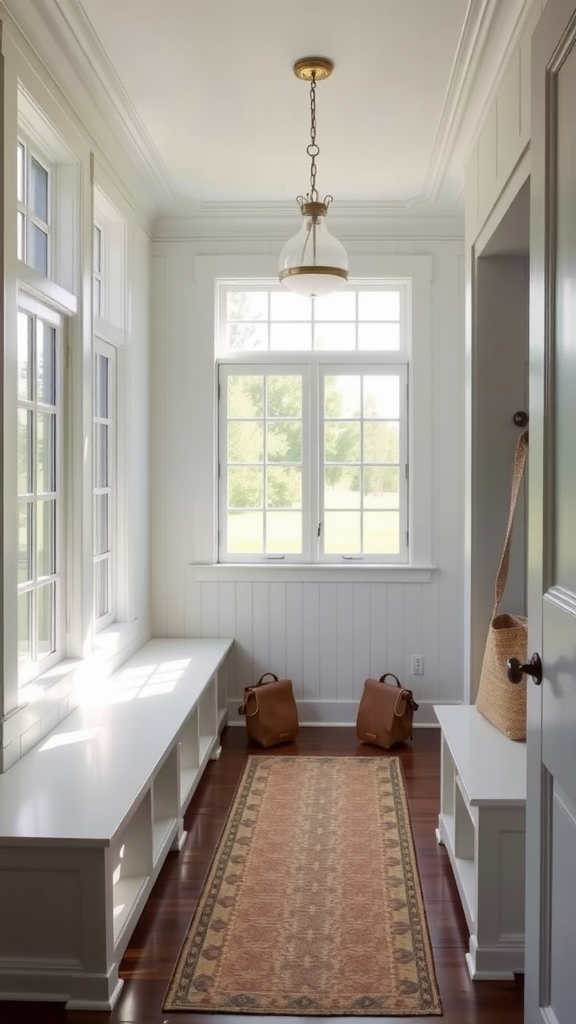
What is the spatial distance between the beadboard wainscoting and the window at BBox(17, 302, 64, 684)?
162 centimetres

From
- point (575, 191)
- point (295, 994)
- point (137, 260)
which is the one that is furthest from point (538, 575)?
point (137, 260)

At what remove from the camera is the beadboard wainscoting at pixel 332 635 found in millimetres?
4762

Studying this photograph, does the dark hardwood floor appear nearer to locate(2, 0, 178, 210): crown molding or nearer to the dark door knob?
the dark door knob

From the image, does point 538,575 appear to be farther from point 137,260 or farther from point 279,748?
point 137,260

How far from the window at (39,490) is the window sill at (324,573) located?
5.23ft

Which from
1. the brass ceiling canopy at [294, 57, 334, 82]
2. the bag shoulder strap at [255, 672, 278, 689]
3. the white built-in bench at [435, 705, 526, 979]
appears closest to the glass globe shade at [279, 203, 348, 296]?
the brass ceiling canopy at [294, 57, 334, 82]

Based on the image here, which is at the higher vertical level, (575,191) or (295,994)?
(575,191)

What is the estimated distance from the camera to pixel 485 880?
2344 millimetres

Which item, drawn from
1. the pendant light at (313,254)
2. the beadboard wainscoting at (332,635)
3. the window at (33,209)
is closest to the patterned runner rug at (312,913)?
the beadboard wainscoting at (332,635)

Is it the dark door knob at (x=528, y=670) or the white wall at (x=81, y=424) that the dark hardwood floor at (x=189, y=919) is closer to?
the white wall at (x=81, y=424)

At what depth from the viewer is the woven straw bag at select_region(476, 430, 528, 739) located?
9.53ft

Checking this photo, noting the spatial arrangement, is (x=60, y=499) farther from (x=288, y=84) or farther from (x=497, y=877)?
(x=497, y=877)

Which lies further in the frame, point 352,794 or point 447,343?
point 447,343

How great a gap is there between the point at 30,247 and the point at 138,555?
6.26ft
